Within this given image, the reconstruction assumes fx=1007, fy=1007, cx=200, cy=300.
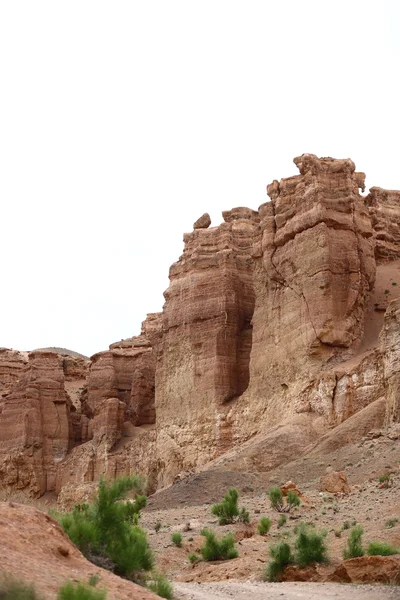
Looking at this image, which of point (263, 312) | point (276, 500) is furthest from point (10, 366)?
point (276, 500)

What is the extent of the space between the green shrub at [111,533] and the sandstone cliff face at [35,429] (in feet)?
150

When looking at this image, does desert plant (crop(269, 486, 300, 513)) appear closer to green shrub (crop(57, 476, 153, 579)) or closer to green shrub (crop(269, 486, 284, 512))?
green shrub (crop(269, 486, 284, 512))

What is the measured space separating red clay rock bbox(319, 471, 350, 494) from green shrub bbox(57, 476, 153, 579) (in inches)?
539

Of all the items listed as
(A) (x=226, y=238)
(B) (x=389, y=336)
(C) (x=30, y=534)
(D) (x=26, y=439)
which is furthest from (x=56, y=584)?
(D) (x=26, y=439)

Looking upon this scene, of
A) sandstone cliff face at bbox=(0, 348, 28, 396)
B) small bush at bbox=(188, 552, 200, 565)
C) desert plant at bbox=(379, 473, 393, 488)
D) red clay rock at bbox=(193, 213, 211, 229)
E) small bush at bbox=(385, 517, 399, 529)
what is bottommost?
small bush at bbox=(188, 552, 200, 565)

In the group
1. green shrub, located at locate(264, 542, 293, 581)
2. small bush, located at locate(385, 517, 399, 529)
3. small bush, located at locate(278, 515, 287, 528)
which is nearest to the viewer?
green shrub, located at locate(264, 542, 293, 581)

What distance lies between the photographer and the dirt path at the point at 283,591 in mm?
14812

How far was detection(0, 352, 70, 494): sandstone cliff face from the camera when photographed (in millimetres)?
61531

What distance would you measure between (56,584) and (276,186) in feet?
126

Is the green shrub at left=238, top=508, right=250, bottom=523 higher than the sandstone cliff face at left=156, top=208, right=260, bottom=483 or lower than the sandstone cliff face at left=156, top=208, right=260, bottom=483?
lower

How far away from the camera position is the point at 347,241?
143 feet

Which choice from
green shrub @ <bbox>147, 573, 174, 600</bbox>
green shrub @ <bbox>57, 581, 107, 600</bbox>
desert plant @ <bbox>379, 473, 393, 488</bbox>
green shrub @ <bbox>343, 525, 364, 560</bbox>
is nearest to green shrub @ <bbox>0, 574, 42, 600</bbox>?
green shrub @ <bbox>57, 581, 107, 600</bbox>

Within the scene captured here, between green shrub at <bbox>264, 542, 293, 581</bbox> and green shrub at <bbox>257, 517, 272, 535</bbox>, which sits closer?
green shrub at <bbox>264, 542, 293, 581</bbox>

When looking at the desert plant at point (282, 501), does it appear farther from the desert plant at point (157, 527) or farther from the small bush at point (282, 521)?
the desert plant at point (157, 527)
